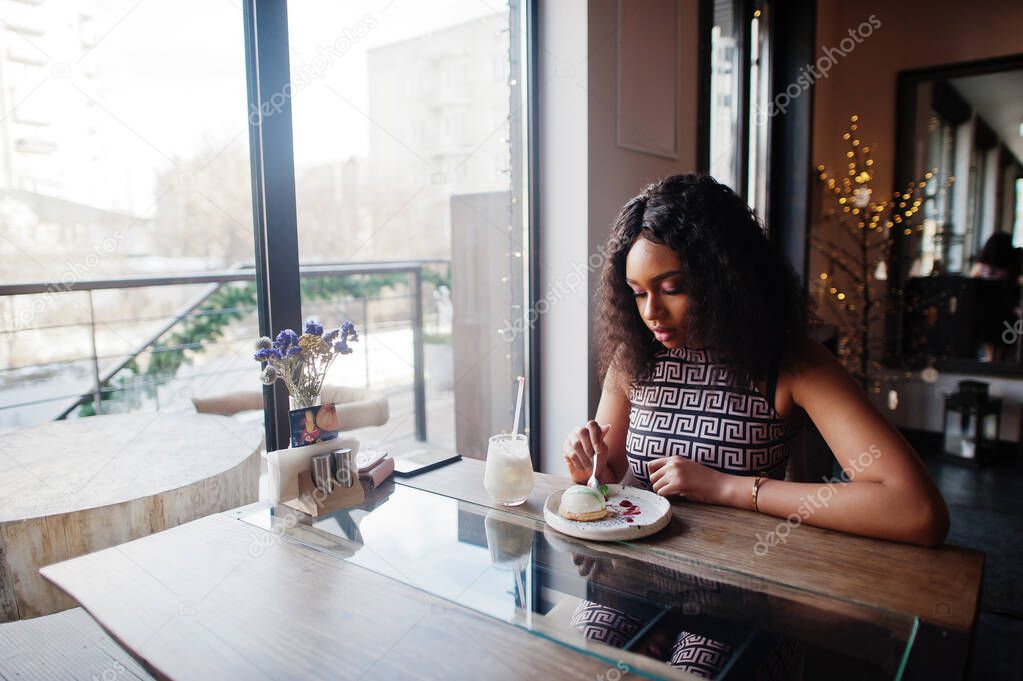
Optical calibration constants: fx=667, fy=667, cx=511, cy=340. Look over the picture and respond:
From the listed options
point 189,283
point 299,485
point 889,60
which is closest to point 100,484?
point 299,485

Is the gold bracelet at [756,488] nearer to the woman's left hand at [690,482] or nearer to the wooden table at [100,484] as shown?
the woman's left hand at [690,482]

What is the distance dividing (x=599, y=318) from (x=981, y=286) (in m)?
3.66

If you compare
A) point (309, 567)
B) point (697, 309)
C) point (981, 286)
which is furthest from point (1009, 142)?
point (309, 567)

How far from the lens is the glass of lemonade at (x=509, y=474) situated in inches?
49.8

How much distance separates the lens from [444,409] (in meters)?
2.37

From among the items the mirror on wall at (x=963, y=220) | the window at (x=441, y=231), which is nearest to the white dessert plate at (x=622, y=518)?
the window at (x=441, y=231)

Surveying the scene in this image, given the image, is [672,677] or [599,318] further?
[599,318]

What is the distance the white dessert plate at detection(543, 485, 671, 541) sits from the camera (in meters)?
1.09

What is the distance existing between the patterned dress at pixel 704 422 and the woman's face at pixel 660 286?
0.40 feet

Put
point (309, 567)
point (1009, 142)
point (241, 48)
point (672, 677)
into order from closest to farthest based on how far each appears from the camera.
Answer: point (672, 677), point (309, 567), point (241, 48), point (1009, 142)

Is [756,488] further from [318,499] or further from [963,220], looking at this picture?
[963,220]

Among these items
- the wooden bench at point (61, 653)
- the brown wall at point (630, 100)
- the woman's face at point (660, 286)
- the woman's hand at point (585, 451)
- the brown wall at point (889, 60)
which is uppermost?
the brown wall at point (889, 60)

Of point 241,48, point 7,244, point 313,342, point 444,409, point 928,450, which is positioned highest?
point 241,48

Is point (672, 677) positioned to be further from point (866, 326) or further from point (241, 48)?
point (866, 326)
